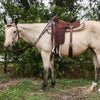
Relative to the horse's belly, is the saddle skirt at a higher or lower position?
higher

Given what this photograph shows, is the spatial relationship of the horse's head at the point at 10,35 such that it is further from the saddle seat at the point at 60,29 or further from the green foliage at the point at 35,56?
the green foliage at the point at 35,56

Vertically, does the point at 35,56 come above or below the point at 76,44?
below

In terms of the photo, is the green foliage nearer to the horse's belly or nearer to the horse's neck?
the horse's neck

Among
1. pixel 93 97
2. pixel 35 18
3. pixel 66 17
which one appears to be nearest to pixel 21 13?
pixel 35 18

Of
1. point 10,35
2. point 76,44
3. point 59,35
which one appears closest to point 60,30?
point 59,35

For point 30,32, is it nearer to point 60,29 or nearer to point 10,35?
point 10,35

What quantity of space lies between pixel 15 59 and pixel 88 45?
11.4ft

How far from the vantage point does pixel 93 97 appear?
3.39 metres

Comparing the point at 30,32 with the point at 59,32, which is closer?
the point at 59,32

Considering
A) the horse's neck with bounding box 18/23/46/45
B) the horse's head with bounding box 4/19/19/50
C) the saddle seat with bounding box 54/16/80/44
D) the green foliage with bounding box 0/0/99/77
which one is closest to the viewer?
the horse's head with bounding box 4/19/19/50

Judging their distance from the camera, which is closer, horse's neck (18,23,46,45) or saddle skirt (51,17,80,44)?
saddle skirt (51,17,80,44)

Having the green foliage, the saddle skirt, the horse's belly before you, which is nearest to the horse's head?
the saddle skirt

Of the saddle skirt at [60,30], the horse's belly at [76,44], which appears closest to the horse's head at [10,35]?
the saddle skirt at [60,30]

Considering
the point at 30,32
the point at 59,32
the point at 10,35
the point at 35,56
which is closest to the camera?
the point at 10,35
